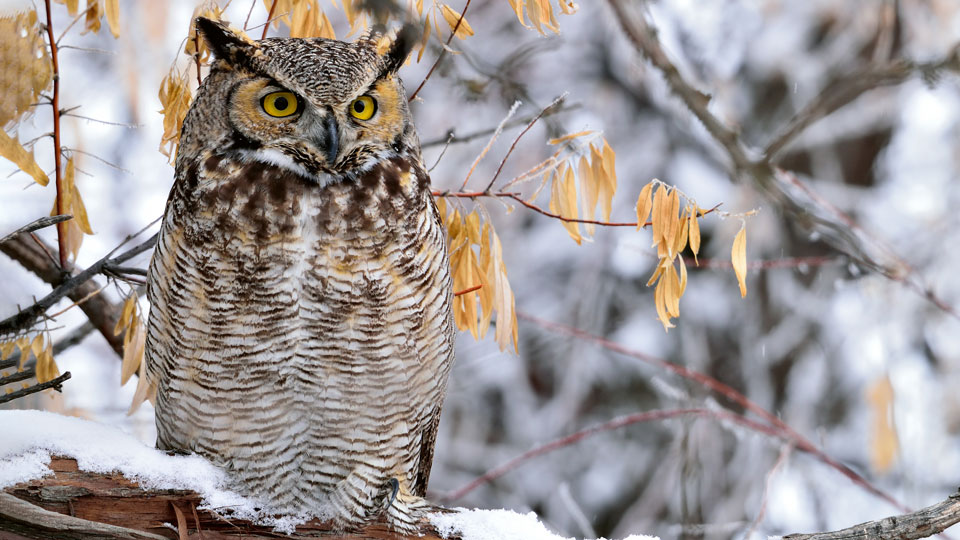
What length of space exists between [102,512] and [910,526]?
1.55 metres

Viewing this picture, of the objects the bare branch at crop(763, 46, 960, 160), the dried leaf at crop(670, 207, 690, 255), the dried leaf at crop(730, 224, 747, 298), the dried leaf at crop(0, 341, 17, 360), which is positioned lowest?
the dried leaf at crop(0, 341, 17, 360)

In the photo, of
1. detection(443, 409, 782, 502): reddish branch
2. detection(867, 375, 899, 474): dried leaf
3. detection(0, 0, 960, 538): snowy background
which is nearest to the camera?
detection(867, 375, 899, 474): dried leaf

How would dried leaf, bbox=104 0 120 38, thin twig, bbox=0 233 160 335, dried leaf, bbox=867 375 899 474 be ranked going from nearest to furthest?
dried leaf, bbox=104 0 120 38
thin twig, bbox=0 233 160 335
dried leaf, bbox=867 375 899 474

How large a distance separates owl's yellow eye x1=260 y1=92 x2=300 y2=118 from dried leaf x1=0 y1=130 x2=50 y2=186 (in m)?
0.45

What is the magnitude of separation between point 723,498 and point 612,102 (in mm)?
2218

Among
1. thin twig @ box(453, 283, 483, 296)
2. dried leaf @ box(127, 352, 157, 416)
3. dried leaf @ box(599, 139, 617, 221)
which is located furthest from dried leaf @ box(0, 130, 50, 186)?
dried leaf @ box(599, 139, 617, 221)

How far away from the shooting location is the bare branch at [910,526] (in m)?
1.71

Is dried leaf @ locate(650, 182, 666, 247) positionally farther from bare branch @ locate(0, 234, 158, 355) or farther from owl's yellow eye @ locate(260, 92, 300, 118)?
bare branch @ locate(0, 234, 158, 355)

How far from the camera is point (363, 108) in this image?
193 centimetres

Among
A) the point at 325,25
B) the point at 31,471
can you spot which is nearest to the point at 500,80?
the point at 325,25

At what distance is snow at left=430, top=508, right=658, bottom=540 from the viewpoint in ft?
6.26

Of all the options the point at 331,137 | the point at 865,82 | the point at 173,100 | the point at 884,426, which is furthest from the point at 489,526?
the point at 865,82

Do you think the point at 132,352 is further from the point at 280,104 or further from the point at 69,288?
the point at 280,104

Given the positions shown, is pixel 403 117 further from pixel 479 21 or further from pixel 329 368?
pixel 479 21
